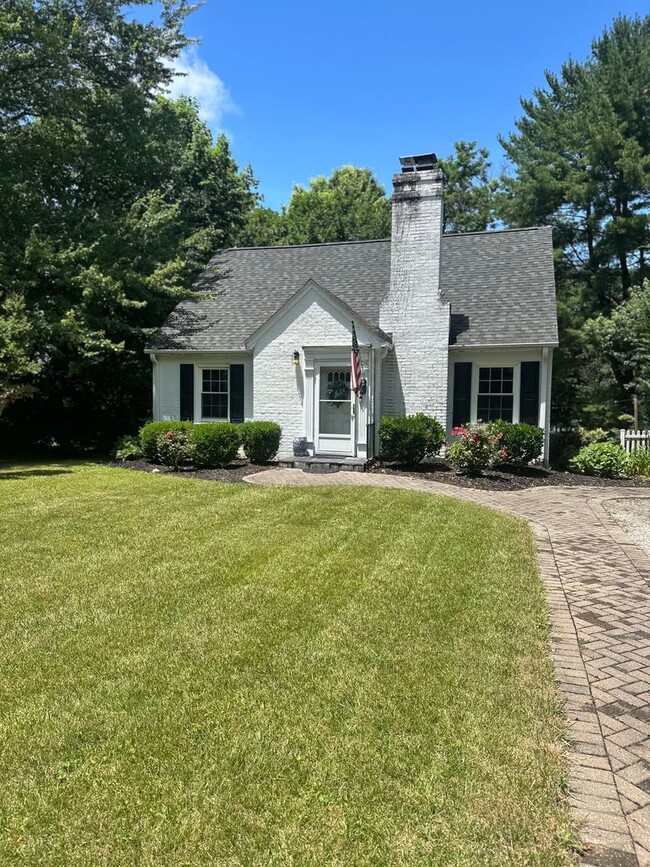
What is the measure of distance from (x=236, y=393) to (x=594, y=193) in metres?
15.5

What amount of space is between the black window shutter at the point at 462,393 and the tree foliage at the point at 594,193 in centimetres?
790

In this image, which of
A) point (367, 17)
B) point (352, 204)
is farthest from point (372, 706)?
point (352, 204)

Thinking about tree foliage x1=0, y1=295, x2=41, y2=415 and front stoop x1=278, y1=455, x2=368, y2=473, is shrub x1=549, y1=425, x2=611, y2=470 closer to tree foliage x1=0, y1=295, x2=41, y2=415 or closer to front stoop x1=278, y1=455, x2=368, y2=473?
front stoop x1=278, y1=455, x2=368, y2=473

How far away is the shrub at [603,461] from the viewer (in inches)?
505

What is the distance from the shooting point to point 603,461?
12820 millimetres

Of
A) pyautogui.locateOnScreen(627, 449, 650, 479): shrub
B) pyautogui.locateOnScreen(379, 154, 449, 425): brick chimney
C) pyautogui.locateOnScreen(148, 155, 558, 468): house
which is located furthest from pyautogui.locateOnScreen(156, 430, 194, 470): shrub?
pyautogui.locateOnScreen(627, 449, 650, 479): shrub

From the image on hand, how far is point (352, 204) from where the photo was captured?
3934cm

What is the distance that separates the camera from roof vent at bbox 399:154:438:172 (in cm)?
1406

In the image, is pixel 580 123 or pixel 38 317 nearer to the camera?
pixel 38 317

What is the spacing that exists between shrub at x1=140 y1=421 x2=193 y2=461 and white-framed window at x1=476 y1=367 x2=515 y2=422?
6778 mm

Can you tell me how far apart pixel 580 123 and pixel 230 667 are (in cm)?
2410

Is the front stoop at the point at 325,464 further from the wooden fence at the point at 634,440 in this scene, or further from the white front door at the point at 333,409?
the wooden fence at the point at 634,440

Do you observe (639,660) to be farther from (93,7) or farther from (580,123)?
(580,123)

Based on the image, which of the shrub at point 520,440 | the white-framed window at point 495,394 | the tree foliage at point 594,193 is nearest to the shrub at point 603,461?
the shrub at point 520,440
